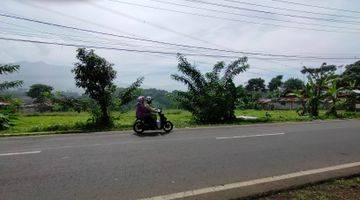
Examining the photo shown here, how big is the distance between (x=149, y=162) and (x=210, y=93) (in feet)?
42.9

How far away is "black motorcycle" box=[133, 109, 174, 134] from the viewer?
1544 cm

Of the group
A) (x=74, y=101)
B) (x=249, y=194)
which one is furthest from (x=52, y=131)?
(x=249, y=194)

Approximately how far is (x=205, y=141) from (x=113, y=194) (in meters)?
6.34

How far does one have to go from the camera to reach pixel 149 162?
8828 mm

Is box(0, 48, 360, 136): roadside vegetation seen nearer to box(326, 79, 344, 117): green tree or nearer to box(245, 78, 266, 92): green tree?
box(326, 79, 344, 117): green tree

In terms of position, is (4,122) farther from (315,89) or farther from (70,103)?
(315,89)

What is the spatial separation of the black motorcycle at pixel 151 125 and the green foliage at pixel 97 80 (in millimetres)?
3281

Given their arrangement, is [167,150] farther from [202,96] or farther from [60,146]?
[202,96]

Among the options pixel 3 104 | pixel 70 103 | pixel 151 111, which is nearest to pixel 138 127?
pixel 151 111

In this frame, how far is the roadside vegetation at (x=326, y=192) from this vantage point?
594 centimetres

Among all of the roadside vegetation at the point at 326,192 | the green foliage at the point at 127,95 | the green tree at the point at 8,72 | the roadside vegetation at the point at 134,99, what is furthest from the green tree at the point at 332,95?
the roadside vegetation at the point at 326,192

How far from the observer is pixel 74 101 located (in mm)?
18078

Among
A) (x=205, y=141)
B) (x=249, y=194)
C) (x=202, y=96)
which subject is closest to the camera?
(x=249, y=194)

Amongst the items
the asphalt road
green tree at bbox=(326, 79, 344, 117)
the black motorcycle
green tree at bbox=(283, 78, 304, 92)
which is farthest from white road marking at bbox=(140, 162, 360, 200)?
green tree at bbox=(283, 78, 304, 92)
